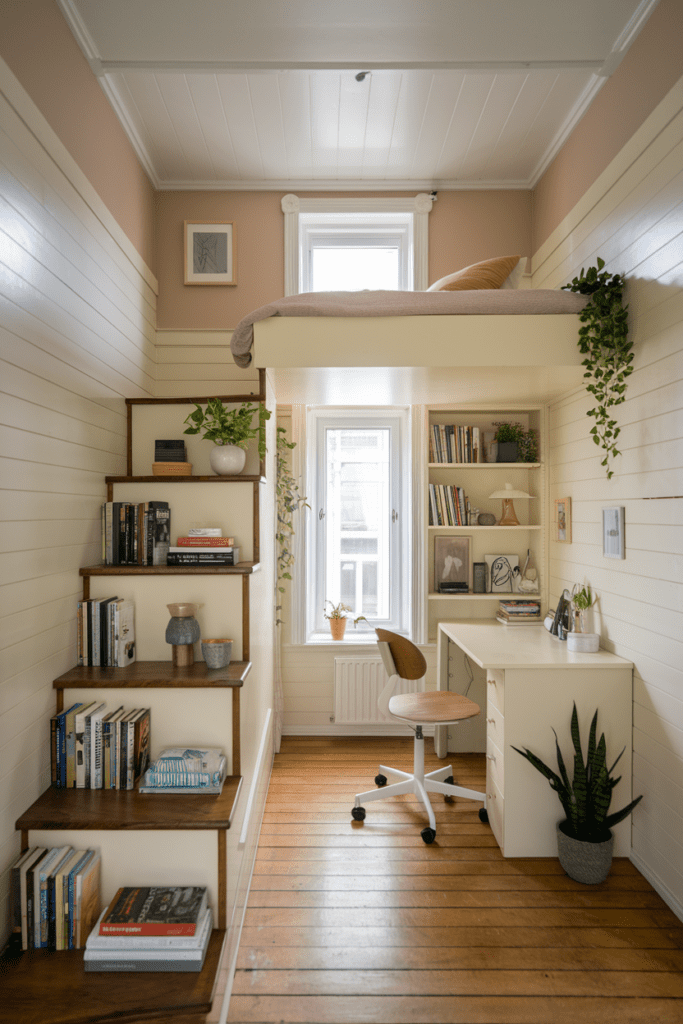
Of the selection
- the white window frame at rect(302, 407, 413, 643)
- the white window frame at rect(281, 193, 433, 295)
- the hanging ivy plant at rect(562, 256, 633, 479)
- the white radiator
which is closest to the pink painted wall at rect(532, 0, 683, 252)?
→ the hanging ivy plant at rect(562, 256, 633, 479)

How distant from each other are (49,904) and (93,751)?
427 millimetres

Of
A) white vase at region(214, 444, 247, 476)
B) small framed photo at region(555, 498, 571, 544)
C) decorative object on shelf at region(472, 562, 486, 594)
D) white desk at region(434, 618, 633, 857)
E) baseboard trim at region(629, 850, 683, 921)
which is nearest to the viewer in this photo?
baseboard trim at region(629, 850, 683, 921)

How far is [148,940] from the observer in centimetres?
158

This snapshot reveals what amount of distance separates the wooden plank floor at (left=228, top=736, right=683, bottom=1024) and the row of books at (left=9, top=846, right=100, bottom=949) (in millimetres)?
512

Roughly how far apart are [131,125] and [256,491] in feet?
6.48

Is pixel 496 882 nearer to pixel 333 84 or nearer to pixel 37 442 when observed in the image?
pixel 37 442

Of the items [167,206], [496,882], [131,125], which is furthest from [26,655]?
[167,206]

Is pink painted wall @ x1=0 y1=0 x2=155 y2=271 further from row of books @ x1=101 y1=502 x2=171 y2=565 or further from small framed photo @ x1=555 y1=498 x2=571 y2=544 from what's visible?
small framed photo @ x1=555 y1=498 x2=571 y2=544

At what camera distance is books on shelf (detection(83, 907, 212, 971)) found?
1552 mm

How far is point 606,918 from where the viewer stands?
2035mm

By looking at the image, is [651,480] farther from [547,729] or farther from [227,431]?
[227,431]

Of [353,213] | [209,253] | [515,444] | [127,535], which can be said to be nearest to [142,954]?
[127,535]

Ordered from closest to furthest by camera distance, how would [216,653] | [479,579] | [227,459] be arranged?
[216,653], [227,459], [479,579]

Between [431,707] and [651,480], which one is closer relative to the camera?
[651,480]
